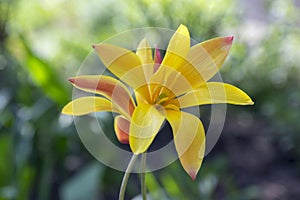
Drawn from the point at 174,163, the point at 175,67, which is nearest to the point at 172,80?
the point at 175,67

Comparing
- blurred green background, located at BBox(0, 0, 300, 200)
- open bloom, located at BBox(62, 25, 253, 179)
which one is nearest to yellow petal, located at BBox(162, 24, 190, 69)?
open bloom, located at BBox(62, 25, 253, 179)

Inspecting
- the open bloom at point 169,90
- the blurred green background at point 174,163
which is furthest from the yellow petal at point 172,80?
the blurred green background at point 174,163

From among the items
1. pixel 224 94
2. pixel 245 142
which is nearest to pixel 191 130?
pixel 224 94

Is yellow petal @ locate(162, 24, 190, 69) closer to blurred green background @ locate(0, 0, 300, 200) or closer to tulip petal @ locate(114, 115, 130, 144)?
tulip petal @ locate(114, 115, 130, 144)

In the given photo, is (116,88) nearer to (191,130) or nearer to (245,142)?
(191,130)

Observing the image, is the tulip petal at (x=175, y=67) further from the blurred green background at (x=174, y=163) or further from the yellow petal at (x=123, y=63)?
the blurred green background at (x=174, y=163)
